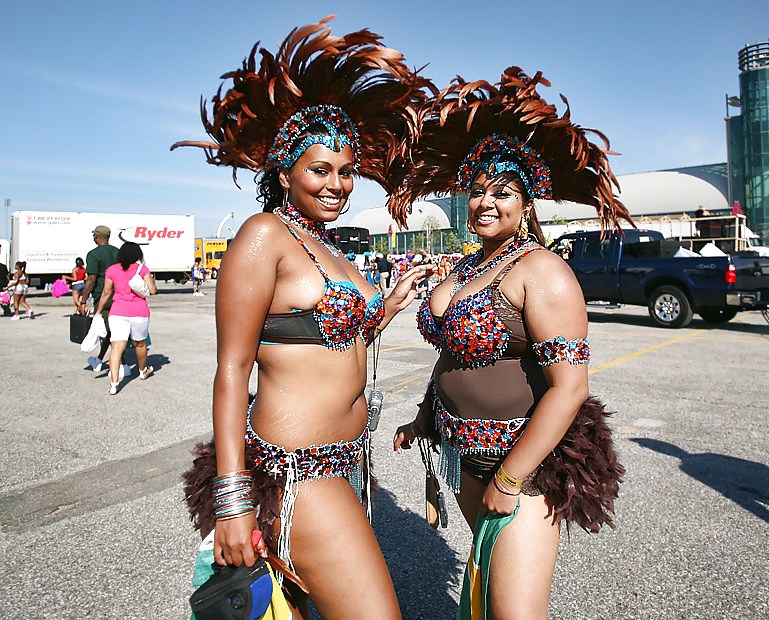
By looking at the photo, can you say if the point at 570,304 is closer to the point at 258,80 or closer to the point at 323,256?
the point at 323,256

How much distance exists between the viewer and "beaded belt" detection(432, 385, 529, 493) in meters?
1.96

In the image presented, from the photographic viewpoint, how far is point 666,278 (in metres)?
11.8

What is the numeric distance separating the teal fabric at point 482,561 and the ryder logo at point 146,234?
29.2m

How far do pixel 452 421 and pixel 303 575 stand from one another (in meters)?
0.76

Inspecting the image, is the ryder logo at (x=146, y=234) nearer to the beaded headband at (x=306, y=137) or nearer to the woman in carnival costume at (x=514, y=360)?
the beaded headband at (x=306, y=137)

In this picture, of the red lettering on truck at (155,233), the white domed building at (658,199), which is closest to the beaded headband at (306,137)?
the red lettering on truck at (155,233)

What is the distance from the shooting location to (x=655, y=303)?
12.1 meters

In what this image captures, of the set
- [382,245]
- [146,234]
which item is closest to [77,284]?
[146,234]

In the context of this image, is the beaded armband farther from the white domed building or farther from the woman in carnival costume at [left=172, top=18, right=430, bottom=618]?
the white domed building

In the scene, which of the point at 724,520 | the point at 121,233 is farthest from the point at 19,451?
the point at 121,233

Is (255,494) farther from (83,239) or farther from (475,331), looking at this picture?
(83,239)

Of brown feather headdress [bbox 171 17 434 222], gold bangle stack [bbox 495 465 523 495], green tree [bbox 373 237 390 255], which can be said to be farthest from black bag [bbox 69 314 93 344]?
green tree [bbox 373 237 390 255]

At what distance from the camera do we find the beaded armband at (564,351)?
179 cm

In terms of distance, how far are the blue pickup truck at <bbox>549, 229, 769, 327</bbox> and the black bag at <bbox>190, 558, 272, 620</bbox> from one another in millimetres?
10044
